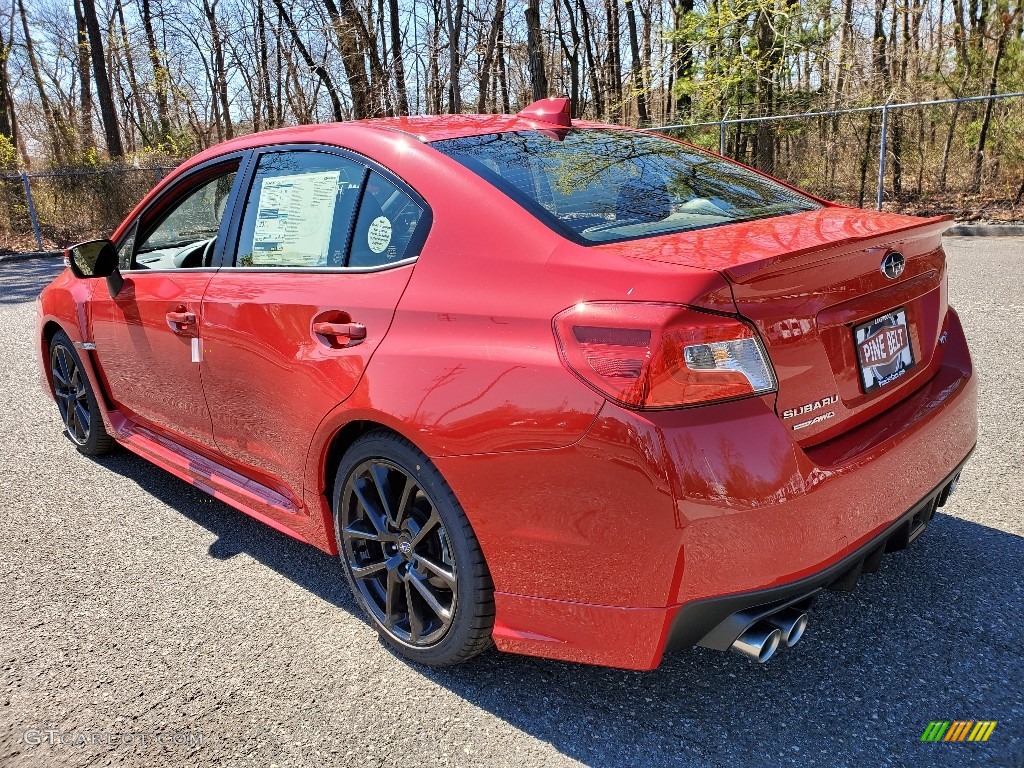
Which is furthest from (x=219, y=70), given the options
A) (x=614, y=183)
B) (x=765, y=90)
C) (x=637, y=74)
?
(x=614, y=183)

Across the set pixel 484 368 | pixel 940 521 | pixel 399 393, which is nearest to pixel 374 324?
pixel 399 393

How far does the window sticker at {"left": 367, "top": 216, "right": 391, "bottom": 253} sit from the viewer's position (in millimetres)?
2502

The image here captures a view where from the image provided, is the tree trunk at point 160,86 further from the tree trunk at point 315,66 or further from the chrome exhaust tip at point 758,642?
the chrome exhaust tip at point 758,642

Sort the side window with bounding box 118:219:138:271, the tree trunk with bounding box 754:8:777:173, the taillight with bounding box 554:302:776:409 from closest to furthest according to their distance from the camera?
1. the taillight with bounding box 554:302:776:409
2. the side window with bounding box 118:219:138:271
3. the tree trunk with bounding box 754:8:777:173

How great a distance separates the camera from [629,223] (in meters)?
2.36

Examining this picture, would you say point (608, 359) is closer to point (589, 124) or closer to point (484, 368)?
point (484, 368)

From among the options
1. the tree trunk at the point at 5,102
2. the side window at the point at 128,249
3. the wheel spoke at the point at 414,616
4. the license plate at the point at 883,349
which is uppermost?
the tree trunk at the point at 5,102

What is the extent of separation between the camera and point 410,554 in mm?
2441

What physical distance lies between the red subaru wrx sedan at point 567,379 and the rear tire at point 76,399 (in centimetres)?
142

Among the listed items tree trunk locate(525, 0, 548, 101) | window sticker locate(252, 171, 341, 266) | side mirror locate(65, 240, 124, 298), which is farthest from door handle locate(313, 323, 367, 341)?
tree trunk locate(525, 0, 548, 101)

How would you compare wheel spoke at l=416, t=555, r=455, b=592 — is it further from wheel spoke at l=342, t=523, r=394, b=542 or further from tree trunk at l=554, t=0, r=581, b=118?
tree trunk at l=554, t=0, r=581, b=118

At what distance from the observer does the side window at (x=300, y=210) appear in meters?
2.68

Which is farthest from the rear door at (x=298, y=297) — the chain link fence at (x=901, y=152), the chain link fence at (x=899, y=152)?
the chain link fence at (x=901, y=152)

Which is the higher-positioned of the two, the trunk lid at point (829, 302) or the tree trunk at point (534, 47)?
the tree trunk at point (534, 47)
